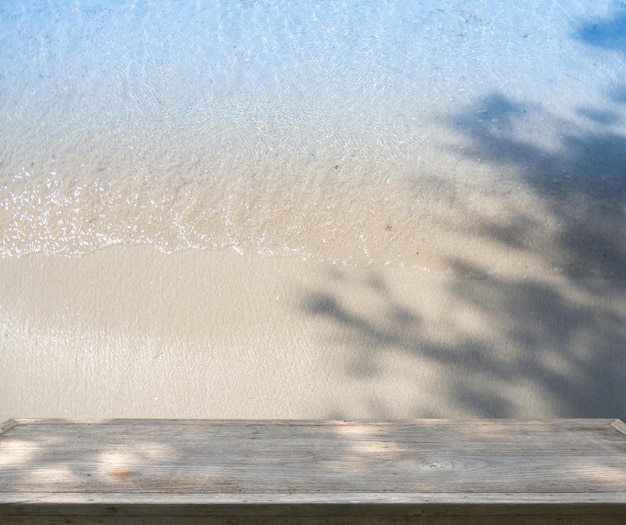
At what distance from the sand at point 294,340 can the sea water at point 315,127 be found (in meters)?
0.17

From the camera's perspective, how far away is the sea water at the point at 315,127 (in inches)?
135

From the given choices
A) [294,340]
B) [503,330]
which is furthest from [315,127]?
[503,330]

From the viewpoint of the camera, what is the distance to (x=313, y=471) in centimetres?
169

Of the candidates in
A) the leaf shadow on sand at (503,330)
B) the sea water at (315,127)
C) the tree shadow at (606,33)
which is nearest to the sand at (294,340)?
the leaf shadow on sand at (503,330)

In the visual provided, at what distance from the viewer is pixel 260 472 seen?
1.68 metres

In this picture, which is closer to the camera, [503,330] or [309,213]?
[503,330]

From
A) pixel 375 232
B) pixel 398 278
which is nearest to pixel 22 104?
pixel 375 232

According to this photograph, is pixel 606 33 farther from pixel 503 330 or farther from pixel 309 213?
pixel 503 330

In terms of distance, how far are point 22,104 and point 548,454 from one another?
155 inches

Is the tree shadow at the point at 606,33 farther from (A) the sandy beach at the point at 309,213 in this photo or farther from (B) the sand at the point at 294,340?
(B) the sand at the point at 294,340

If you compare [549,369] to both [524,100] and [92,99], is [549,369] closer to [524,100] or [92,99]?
[524,100]

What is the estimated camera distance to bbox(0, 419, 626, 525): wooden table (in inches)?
60.2

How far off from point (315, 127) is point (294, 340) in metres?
1.83

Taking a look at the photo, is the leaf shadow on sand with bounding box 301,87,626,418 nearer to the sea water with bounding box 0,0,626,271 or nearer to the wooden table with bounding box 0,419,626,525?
the sea water with bounding box 0,0,626,271
